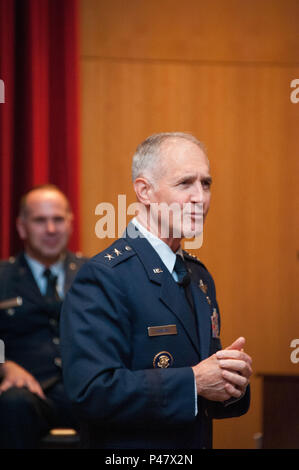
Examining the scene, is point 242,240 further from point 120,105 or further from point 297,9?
point 297,9

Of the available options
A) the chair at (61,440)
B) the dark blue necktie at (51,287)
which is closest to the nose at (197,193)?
the chair at (61,440)

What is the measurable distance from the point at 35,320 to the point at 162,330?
130 cm

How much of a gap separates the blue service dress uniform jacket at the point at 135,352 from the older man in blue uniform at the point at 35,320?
34.1 inches

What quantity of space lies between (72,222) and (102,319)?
1.80 meters

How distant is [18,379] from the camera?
2.42m

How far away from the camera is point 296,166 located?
133 inches

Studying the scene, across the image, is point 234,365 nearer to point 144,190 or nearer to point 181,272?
point 181,272

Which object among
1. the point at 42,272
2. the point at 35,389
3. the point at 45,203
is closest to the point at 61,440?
the point at 35,389

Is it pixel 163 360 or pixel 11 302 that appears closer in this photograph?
pixel 163 360

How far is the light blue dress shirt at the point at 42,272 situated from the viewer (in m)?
2.73

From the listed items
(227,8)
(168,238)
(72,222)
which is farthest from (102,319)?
(227,8)

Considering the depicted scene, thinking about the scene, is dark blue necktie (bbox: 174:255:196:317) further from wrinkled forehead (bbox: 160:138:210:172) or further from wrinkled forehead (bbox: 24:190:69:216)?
wrinkled forehead (bbox: 24:190:69:216)

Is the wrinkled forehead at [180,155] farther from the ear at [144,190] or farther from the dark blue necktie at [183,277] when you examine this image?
the dark blue necktie at [183,277]

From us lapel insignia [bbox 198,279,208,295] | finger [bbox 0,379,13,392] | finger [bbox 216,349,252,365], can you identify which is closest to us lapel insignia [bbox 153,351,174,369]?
finger [bbox 216,349,252,365]
